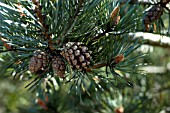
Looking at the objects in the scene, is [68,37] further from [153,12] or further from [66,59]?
[153,12]

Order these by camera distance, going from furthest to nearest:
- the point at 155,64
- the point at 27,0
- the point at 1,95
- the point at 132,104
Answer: the point at 1,95, the point at 155,64, the point at 132,104, the point at 27,0

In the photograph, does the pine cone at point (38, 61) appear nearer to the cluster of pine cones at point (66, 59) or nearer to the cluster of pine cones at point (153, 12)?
the cluster of pine cones at point (66, 59)

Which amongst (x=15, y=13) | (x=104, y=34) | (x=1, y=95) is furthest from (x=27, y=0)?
(x=1, y=95)

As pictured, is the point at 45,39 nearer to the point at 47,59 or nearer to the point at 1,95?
the point at 47,59

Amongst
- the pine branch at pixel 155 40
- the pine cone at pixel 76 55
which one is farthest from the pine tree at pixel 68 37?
the pine branch at pixel 155 40

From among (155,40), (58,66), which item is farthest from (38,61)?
(155,40)

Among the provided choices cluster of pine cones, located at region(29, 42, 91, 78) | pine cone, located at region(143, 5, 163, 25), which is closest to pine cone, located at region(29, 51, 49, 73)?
cluster of pine cones, located at region(29, 42, 91, 78)

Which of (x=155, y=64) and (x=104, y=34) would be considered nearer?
(x=104, y=34)

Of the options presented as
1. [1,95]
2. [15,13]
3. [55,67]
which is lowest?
[1,95]
